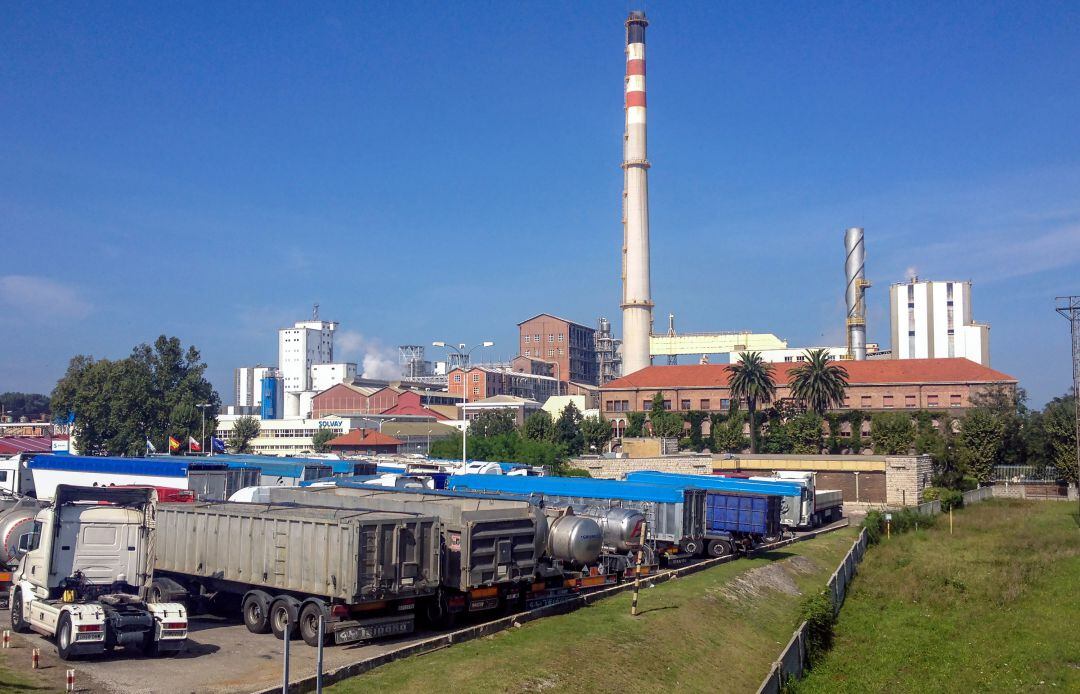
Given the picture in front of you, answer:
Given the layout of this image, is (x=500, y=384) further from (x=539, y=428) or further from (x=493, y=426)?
(x=539, y=428)

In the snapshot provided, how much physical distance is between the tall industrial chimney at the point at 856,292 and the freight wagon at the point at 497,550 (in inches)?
4021

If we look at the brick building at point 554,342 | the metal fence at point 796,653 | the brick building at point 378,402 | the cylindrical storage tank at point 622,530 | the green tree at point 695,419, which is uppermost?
the brick building at point 554,342

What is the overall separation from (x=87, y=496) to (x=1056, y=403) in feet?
245

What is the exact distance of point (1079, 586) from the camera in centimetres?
3259

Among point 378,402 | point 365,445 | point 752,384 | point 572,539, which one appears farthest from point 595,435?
point 572,539

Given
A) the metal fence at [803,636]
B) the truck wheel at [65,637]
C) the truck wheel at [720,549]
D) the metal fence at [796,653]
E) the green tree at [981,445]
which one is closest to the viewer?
the truck wheel at [65,637]

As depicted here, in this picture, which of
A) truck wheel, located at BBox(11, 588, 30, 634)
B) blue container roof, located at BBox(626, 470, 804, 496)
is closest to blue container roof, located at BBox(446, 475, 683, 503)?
blue container roof, located at BBox(626, 470, 804, 496)

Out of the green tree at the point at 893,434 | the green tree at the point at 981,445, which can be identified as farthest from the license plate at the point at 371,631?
the green tree at the point at 893,434

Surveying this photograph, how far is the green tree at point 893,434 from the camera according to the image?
235 feet

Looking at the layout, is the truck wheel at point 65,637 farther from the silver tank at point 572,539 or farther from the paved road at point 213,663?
the silver tank at point 572,539

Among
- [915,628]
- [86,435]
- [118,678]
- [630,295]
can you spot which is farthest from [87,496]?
[630,295]

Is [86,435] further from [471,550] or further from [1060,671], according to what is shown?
[1060,671]

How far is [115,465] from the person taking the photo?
141 feet

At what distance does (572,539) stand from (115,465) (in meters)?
28.4
